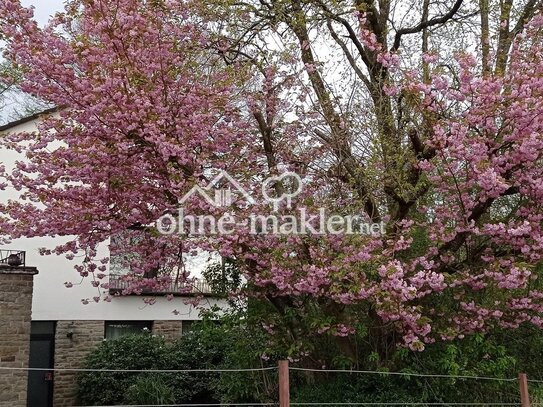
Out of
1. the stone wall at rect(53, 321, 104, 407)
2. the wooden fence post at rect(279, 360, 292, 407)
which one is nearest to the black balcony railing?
the stone wall at rect(53, 321, 104, 407)

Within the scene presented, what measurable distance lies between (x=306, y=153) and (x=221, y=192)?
5.40 ft

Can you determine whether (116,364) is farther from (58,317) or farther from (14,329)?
(14,329)

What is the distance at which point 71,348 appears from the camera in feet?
45.3

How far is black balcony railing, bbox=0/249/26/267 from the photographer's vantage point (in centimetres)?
1124

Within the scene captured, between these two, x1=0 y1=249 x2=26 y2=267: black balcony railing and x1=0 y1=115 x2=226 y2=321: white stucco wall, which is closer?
x1=0 y1=249 x2=26 y2=267: black balcony railing

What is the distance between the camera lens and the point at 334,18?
8016 mm

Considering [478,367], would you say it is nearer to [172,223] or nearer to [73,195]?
[172,223]

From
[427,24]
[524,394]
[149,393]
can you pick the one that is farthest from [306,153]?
[149,393]

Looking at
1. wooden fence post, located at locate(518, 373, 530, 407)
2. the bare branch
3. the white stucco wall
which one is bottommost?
wooden fence post, located at locate(518, 373, 530, 407)

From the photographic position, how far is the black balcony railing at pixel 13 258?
1124 centimetres

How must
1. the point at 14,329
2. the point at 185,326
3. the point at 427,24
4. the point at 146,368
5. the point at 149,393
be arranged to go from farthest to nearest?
1. the point at 185,326
2. the point at 146,368
3. the point at 149,393
4. the point at 14,329
5. the point at 427,24

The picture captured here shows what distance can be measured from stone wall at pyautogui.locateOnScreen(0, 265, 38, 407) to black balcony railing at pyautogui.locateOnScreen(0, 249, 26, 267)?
0.24 metres

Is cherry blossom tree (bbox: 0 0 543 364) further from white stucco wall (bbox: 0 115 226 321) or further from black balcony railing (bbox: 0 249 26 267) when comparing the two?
white stucco wall (bbox: 0 115 226 321)

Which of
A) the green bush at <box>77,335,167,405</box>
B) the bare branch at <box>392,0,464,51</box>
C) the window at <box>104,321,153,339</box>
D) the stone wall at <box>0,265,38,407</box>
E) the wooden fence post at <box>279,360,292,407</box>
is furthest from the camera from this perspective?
the window at <box>104,321,153,339</box>
